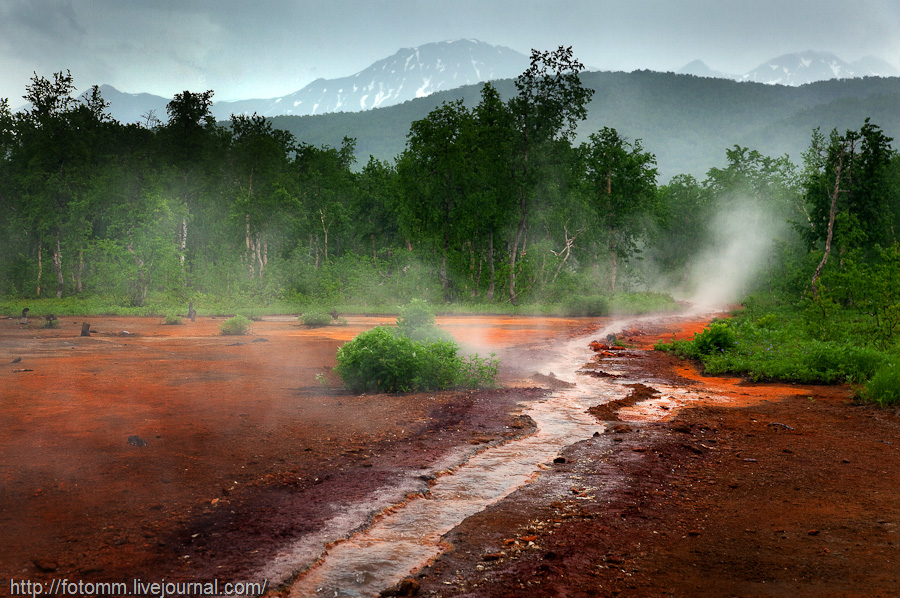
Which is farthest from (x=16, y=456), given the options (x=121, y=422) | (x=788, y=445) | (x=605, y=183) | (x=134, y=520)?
(x=605, y=183)

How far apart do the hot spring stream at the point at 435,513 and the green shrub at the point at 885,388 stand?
5107mm

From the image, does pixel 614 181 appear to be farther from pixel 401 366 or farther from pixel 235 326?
pixel 401 366

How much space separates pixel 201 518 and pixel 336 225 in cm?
5482

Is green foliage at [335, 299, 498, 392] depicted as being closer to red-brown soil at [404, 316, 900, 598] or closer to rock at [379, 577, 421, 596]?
red-brown soil at [404, 316, 900, 598]

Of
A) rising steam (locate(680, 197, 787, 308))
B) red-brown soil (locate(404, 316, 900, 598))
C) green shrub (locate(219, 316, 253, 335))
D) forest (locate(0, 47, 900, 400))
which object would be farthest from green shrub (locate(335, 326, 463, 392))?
rising steam (locate(680, 197, 787, 308))

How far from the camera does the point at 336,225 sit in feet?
195

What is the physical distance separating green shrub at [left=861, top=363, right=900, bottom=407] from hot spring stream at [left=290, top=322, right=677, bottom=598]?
201 inches

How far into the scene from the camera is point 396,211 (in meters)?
47.8

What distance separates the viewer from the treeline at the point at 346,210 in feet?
138

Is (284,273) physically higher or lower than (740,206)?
lower

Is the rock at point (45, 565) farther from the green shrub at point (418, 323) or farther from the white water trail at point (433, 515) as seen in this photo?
the green shrub at point (418, 323)

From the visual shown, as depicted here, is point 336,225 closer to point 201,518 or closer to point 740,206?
point 740,206

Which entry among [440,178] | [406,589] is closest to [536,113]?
[440,178]

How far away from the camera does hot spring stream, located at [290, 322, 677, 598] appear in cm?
498
